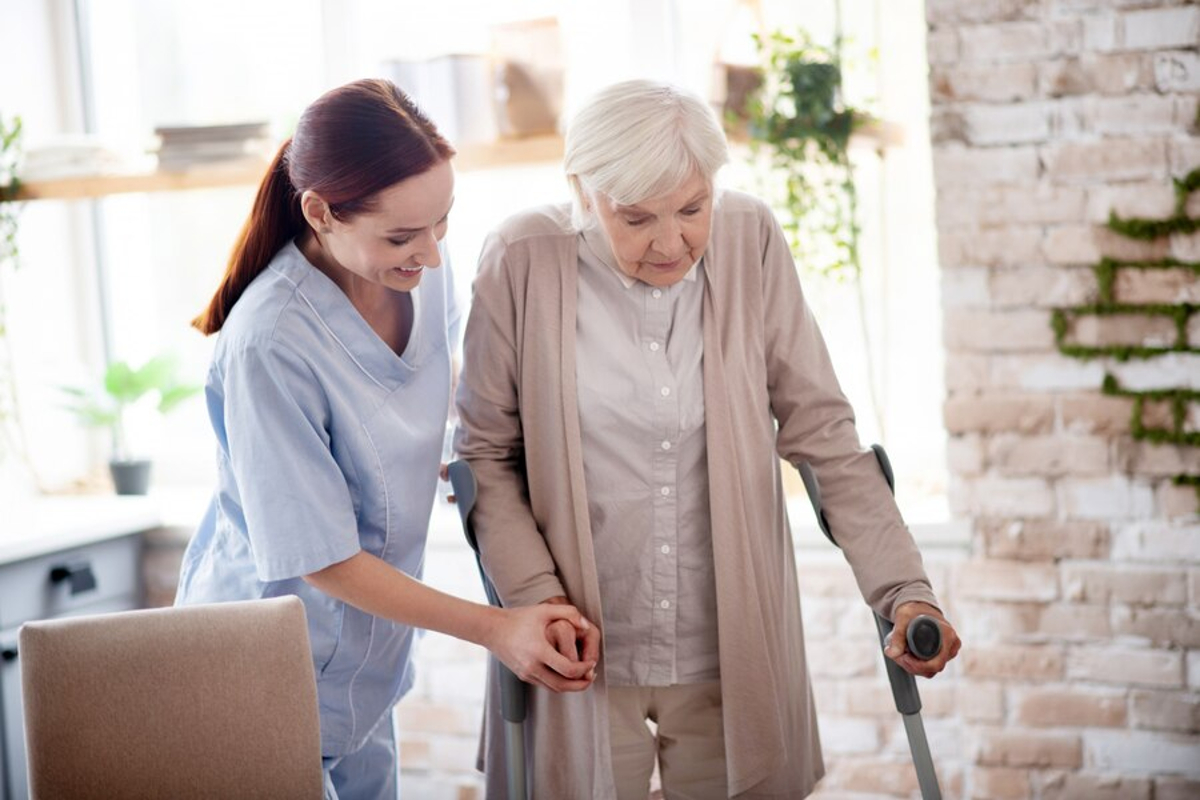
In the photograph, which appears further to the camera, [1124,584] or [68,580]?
[68,580]

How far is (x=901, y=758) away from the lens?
2.58 m

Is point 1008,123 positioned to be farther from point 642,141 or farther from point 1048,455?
point 642,141

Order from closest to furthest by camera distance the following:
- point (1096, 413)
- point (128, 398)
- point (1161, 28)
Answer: point (1161, 28), point (1096, 413), point (128, 398)

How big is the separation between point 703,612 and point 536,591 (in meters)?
0.24

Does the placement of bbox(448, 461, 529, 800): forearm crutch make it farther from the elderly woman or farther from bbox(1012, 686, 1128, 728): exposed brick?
bbox(1012, 686, 1128, 728): exposed brick

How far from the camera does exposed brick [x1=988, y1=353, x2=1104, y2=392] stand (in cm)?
235

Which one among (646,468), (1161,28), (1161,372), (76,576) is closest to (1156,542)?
(1161,372)

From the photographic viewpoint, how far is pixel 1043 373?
2369mm

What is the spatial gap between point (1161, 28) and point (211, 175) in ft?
6.54

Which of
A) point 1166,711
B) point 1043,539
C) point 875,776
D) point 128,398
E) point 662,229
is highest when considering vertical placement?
point 662,229

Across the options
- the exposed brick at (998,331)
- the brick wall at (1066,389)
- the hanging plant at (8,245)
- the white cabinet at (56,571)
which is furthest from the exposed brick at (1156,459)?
the hanging plant at (8,245)

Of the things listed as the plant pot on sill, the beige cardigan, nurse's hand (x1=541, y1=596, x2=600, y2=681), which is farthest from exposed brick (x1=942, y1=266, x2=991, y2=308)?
the plant pot on sill

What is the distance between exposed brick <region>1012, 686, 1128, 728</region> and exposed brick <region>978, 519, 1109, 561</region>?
255 mm

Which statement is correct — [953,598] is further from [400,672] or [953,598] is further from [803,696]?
[400,672]
